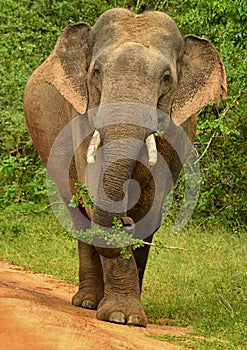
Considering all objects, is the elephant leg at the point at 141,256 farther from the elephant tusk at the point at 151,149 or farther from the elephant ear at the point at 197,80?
the elephant tusk at the point at 151,149

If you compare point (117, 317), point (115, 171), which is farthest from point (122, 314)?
point (115, 171)

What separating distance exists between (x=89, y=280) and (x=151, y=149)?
1.90 metres

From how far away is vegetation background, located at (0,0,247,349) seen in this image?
9680 millimetres

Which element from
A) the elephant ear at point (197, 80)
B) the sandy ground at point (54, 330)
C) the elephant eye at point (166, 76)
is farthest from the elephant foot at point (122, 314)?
the elephant eye at point (166, 76)

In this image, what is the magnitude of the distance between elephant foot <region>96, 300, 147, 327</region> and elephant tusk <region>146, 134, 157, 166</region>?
3.74ft

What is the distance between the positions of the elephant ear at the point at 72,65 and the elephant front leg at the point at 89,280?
1410 millimetres

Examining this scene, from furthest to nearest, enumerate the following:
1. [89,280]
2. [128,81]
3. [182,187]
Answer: [182,187] → [89,280] → [128,81]

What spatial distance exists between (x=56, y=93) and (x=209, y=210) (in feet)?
15.4

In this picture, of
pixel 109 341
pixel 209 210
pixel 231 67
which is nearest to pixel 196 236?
pixel 209 210

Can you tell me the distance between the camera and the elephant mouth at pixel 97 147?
734 cm

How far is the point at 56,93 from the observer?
31.8ft

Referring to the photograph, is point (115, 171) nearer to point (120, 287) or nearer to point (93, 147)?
point (93, 147)

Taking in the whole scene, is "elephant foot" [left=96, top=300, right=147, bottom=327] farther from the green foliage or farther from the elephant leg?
the green foliage

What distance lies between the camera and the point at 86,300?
348 inches
